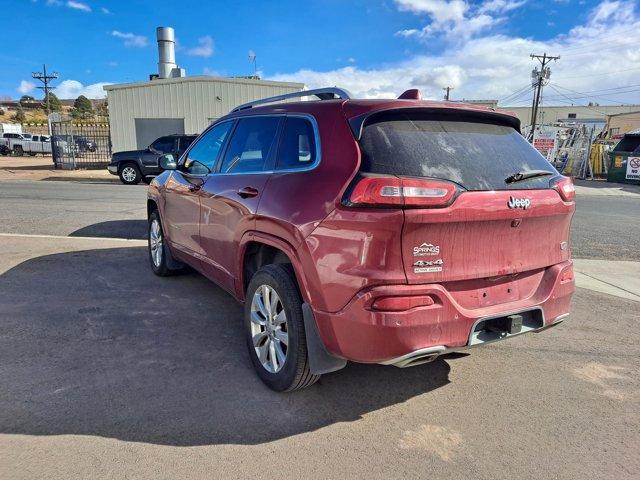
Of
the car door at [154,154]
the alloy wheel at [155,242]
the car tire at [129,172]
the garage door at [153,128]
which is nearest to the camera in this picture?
the alloy wheel at [155,242]

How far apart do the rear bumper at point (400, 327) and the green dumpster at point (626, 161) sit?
74.7 ft

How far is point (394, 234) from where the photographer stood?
95.4 inches

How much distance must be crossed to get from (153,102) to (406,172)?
23763 millimetres

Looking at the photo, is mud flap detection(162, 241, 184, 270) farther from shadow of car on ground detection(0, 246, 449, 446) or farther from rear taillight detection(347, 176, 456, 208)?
rear taillight detection(347, 176, 456, 208)

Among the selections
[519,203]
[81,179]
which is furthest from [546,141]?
[519,203]

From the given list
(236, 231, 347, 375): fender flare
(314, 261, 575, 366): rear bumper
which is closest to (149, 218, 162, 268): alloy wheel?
(236, 231, 347, 375): fender flare

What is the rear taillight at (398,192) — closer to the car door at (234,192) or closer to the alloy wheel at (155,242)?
the car door at (234,192)

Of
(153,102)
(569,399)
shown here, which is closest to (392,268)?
(569,399)

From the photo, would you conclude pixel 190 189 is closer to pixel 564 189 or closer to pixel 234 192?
pixel 234 192

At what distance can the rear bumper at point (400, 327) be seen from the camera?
246 cm

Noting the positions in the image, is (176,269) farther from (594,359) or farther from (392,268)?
(594,359)

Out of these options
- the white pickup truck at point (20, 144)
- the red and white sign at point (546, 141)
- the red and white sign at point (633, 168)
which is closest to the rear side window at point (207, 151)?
the red and white sign at point (633, 168)

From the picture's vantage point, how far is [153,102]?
2367cm

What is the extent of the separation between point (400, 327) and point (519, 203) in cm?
104
